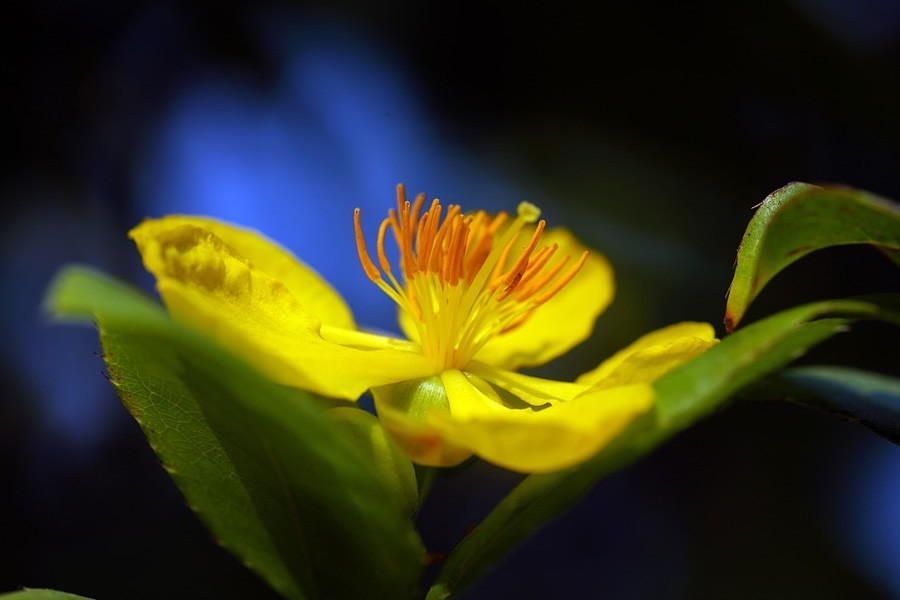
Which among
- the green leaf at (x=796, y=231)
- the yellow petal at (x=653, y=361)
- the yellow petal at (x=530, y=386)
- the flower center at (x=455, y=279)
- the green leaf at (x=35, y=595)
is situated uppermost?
the green leaf at (x=796, y=231)

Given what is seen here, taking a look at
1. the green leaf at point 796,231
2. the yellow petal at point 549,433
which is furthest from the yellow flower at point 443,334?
the green leaf at point 796,231

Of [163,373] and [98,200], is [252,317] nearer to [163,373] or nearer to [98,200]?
[163,373]

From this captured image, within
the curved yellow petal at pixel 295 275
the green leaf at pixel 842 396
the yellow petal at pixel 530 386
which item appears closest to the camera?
the green leaf at pixel 842 396

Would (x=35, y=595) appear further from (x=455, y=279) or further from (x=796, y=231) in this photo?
(x=796, y=231)

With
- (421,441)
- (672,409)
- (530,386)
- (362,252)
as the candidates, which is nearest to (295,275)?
(362,252)

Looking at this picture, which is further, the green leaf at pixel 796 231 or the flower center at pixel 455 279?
the flower center at pixel 455 279

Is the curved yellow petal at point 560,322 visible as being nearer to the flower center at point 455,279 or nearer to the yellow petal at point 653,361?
the flower center at point 455,279

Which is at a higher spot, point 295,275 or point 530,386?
point 295,275
